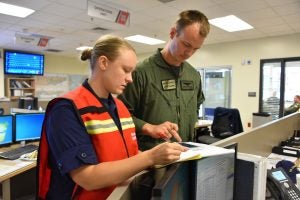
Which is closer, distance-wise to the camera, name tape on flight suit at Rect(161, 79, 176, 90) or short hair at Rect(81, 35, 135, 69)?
short hair at Rect(81, 35, 135, 69)

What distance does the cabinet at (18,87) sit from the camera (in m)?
8.72

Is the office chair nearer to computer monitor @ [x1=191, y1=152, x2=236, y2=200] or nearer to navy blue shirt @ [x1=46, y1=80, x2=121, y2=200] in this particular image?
computer monitor @ [x1=191, y1=152, x2=236, y2=200]

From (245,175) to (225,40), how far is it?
611 centimetres

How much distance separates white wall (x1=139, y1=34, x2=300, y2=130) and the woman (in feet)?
19.5

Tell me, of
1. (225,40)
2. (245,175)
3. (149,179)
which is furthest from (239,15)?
(149,179)

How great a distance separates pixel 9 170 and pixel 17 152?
1.72ft

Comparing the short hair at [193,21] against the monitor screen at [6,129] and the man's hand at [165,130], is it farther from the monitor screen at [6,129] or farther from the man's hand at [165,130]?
the monitor screen at [6,129]

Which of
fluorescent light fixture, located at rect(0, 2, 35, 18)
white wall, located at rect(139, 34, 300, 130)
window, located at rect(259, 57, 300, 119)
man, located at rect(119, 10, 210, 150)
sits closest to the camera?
man, located at rect(119, 10, 210, 150)

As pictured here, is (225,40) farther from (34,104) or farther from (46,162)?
(46,162)

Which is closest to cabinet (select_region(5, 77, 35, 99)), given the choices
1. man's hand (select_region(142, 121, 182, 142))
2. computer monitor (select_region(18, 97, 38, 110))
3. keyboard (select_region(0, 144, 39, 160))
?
computer monitor (select_region(18, 97, 38, 110))

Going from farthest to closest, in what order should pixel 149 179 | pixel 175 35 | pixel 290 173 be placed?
pixel 290 173
pixel 175 35
pixel 149 179

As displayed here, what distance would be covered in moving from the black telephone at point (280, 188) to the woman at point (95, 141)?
0.72 meters

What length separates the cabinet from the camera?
8719 mm

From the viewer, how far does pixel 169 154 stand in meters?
0.70
